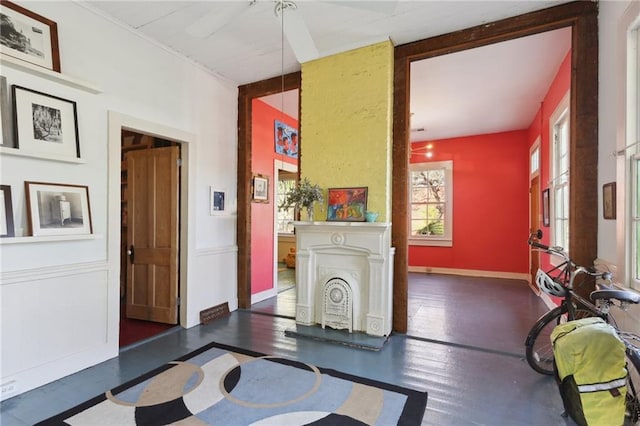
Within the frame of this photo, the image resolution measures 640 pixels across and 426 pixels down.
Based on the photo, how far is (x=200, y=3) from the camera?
8.96 ft

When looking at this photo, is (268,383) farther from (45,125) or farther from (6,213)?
(45,125)

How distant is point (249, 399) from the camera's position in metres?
2.16

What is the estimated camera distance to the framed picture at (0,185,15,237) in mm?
2170

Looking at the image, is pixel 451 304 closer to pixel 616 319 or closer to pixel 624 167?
pixel 616 319

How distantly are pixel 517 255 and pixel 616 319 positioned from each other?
15.1 ft

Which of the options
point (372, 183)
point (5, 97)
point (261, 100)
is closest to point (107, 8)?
point (5, 97)

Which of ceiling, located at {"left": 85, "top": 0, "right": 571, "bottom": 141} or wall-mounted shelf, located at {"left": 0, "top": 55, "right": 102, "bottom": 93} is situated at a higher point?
ceiling, located at {"left": 85, "top": 0, "right": 571, "bottom": 141}

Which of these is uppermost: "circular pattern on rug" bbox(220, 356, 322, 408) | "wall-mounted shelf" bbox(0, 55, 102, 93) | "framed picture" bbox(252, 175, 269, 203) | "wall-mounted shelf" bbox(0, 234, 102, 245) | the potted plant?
"wall-mounted shelf" bbox(0, 55, 102, 93)

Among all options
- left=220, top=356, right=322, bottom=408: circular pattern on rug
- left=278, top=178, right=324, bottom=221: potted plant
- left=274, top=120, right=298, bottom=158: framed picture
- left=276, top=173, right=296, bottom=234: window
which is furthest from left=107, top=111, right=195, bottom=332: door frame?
left=276, top=173, right=296, bottom=234: window

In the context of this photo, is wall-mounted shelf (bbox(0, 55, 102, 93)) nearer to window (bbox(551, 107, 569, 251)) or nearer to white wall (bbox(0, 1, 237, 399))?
white wall (bbox(0, 1, 237, 399))

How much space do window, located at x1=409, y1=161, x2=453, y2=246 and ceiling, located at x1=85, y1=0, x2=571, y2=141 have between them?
235 centimetres

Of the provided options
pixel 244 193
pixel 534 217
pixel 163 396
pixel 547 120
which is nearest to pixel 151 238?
pixel 244 193

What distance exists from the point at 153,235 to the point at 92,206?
117 centimetres

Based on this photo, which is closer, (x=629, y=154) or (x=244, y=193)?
(x=629, y=154)
